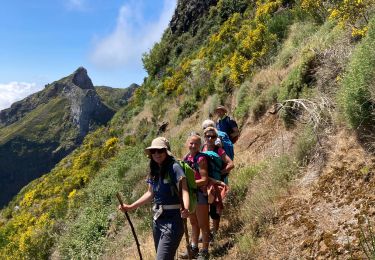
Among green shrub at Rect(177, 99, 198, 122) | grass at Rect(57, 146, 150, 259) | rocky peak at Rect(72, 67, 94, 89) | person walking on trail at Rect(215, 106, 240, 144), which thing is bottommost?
grass at Rect(57, 146, 150, 259)

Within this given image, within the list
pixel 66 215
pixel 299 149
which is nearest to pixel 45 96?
pixel 66 215

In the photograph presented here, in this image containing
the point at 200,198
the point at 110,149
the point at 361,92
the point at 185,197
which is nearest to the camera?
the point at 185,197

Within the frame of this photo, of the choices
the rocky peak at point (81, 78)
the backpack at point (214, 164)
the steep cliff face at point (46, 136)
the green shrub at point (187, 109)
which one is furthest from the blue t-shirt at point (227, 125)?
the rocky peak at point (81, 78)

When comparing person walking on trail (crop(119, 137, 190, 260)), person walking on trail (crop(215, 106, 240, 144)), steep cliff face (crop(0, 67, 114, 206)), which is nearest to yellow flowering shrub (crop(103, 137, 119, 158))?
person walking on trail (crop(215, 106, 240, 144))

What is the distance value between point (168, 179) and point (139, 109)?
79.1ft

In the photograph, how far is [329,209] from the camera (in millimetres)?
4137

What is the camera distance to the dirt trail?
3.64 meters

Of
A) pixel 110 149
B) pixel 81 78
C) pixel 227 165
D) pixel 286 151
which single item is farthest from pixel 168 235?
pixel 81 78

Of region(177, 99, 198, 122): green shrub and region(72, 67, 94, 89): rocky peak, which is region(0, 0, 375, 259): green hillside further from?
region(72, 67, 94, 89): rocky peak

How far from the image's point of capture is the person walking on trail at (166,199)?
4164 millimetres

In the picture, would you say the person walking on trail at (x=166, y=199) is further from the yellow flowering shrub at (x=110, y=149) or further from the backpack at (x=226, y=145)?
the yellow flowering shrub at (x=110, y=149)

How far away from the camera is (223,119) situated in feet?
22.2

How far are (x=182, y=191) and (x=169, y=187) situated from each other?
0.61 feet

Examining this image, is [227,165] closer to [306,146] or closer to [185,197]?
[306,146]
